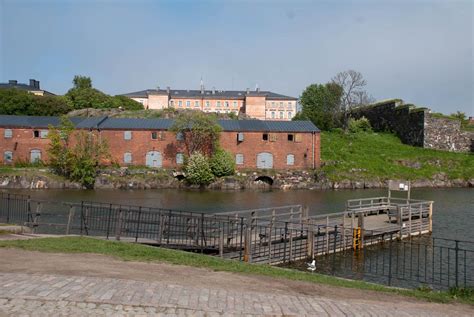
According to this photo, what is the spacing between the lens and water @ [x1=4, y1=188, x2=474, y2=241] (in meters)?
28.0

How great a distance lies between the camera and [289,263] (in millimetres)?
17406

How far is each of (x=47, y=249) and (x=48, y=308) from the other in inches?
222

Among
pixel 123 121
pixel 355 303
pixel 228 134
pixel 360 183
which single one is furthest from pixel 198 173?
pixel 355 303

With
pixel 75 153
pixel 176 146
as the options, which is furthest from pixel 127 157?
pixel 75 153

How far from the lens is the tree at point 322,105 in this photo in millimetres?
73300

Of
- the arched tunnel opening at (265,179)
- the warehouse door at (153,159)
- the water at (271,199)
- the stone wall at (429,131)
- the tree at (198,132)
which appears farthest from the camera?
the stone wall at (429,131)

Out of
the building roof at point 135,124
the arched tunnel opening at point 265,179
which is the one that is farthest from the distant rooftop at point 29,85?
the arched tunnel opening at point 265,179

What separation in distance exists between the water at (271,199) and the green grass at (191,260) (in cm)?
1464

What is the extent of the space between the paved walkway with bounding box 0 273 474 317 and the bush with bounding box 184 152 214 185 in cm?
3817

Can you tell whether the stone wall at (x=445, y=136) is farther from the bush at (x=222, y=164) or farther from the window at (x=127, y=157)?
the window at (x=127, y=157)

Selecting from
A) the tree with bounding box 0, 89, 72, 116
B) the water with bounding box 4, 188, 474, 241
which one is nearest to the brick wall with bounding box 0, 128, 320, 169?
the water with bounding box 4, 188, 474, 241

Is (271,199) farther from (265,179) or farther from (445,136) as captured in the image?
(445,136)

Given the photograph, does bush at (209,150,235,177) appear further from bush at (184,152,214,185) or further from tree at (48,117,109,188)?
tree at (48,117,109,188)

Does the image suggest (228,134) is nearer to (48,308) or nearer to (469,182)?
(469,182)
